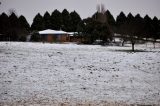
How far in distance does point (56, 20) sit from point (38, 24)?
10.5m

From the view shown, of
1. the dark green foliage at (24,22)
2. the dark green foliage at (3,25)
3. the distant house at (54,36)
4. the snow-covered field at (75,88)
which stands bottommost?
the snow-covered field at (75,88)

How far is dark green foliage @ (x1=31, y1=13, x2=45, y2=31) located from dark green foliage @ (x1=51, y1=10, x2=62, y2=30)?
5426 mm

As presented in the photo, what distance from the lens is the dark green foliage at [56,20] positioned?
119 m

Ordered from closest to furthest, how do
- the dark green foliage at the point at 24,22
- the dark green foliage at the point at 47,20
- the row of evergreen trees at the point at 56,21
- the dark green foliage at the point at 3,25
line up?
the dark green foliage at the point at 3,25
the dark green foliage at the point at 24,22
the row of evergreen trees at the point at 56,21
the dark green foliage at the point at 47,20

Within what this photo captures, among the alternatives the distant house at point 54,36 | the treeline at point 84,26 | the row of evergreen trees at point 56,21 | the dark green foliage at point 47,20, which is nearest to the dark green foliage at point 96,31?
the treeline at point 84,26

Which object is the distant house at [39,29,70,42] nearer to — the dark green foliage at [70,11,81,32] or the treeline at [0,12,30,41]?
the treeline at [0,12,30,41]

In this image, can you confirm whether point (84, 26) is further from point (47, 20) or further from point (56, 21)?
point (47, 20)

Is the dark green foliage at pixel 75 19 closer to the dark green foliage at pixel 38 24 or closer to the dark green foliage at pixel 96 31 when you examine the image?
the dark green foliage at pixel 38 24

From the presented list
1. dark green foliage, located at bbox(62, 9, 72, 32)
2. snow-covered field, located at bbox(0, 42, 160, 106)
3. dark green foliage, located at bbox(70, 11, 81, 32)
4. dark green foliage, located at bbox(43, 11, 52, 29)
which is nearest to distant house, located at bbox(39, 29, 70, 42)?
dark green foliage, located at bbox(62, 9, 72, 32)

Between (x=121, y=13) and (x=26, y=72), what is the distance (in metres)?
130

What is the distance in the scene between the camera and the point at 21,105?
28.0 ft

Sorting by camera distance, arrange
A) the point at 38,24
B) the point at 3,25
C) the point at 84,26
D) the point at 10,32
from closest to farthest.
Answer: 1. the point at 84,26
2. the point at 10,32
3. the point at 3,25
4. the point at 38,24

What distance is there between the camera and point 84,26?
72.1 m

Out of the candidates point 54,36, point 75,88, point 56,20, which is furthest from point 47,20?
point 75,88
